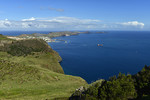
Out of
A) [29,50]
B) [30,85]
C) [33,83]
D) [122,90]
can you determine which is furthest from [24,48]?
[122,90]

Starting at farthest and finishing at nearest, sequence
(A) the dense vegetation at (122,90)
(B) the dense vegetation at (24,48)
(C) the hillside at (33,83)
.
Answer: (B) the dense vegetation at (24,48)
(C) the hillside at (33,83)
(A) the dense vegetation at (122,90)

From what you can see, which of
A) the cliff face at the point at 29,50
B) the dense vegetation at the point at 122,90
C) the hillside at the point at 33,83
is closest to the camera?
the dense vegetation at the point at 122,90

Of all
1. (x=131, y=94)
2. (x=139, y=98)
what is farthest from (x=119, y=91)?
(x=139, y=98)

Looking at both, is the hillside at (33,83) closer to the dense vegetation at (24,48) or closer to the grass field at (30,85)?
the grass field at (30,85)

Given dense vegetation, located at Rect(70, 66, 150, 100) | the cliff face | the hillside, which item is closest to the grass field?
the hillside

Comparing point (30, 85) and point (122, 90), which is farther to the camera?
point (30, 85)

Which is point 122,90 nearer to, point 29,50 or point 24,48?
point 29,50

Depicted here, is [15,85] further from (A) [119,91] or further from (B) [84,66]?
(B) [84,66]

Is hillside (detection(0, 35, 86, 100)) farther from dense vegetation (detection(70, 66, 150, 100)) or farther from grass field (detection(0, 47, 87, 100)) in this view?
dense vegetation (detection(70, 66, 150, 100))

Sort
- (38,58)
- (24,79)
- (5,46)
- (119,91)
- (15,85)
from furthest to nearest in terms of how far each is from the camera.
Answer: (5,46)
(38,58)
(24,79)
(15,85)
(119,91)

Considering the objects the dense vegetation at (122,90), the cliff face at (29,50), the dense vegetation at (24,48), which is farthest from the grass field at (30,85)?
the dense vegetation at (24,48)

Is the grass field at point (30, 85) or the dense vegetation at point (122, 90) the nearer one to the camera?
the dense vegetation at point (122, 90)
